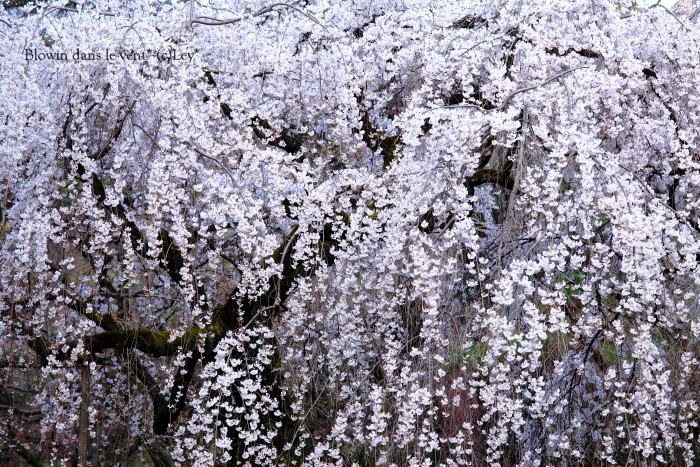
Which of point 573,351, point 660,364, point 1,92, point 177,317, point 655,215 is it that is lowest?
point 660,364

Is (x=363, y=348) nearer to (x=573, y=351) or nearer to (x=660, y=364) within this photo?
(x=573, y=351)

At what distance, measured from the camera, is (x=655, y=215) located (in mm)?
3293

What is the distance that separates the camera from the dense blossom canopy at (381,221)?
132 inches

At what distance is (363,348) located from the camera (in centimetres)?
412

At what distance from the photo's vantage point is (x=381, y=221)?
371 cm

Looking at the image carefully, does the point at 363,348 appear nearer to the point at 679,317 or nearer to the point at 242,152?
the point at 242,152

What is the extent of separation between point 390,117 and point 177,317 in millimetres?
1735

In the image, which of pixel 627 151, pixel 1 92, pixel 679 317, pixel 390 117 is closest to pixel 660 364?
pixel 679 317

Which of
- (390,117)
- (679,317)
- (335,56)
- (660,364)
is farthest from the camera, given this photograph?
(390,117)

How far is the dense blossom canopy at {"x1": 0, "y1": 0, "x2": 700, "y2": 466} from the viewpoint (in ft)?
11.0

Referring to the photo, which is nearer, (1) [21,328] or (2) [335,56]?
(1) [21,328]

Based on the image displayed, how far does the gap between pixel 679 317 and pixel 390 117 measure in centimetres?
201

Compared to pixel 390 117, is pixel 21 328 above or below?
below

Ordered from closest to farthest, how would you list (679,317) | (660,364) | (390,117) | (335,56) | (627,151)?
(660,364) → (679,317) → (627,151) → (335,56) → (390,117)
